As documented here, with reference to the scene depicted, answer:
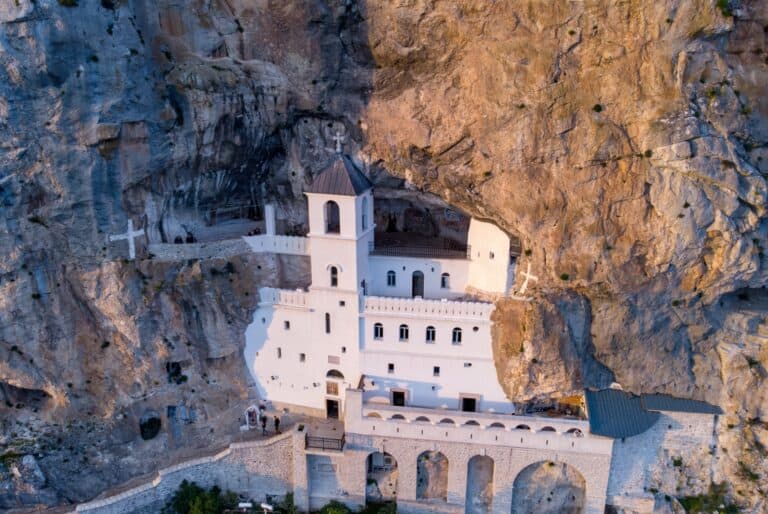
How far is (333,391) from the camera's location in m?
35.5

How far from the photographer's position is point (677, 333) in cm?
3244

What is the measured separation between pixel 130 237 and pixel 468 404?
2020 centimetres

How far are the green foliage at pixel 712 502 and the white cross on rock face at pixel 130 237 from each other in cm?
3202

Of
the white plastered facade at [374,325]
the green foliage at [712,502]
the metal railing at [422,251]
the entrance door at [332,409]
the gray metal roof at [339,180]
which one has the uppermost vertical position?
the gray metal roof at [339,180]

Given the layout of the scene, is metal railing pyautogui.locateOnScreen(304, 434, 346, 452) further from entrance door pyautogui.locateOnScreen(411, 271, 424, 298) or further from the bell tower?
entrance door pyautogui.locateOnScreen(411, 271, 424, 298)

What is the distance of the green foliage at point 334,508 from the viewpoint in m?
33.2

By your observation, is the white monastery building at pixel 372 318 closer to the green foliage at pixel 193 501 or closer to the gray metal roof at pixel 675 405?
the green foliage at pixel 193 501

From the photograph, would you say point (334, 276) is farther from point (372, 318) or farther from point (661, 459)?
point (661, 459)

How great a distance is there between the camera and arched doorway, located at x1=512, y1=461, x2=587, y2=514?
3278 cm

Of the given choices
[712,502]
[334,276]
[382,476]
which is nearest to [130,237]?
[334,276]


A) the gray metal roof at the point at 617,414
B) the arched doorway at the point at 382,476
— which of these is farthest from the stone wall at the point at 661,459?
the arched doorway at the point at 382,476

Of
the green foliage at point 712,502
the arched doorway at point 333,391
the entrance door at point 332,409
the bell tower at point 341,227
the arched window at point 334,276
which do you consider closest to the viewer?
the bell tower at point 341,227

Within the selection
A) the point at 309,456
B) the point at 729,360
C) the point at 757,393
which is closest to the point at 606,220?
the point at 729,360

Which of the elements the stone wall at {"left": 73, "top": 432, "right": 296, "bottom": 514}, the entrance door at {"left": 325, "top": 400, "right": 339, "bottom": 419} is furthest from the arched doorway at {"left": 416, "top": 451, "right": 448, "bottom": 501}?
the stone wall at {"left": 73, "top": 432, "right": 296, "bottom": 514}
